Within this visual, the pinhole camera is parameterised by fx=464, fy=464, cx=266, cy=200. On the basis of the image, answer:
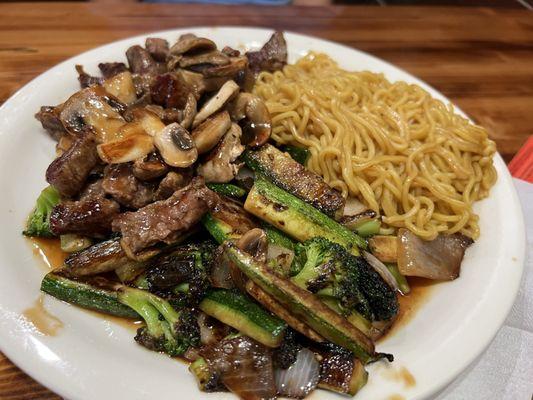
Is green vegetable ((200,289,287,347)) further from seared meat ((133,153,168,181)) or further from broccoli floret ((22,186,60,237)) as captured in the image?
broccoli floret ((22,186,60,237))

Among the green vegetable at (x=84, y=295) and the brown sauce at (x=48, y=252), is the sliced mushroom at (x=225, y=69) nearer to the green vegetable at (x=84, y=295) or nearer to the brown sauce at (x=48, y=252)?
the brown sauce at (x=48, y=252)

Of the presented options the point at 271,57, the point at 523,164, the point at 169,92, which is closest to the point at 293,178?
the point at 169,92

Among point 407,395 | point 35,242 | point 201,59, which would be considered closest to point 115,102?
point 201,59

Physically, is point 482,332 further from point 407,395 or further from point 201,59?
point 201,59

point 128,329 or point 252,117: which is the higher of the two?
point 252,117

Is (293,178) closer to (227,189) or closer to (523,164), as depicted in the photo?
(227,189)

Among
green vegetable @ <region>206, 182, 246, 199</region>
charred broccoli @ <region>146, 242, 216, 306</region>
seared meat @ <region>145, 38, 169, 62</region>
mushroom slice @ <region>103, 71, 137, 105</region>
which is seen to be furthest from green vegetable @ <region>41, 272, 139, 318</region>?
seared meat @ <region>145, 38, 169, 62</region>

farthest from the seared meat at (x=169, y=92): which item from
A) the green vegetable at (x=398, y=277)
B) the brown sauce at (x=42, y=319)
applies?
the green vegetable at (x=398, y=277)
